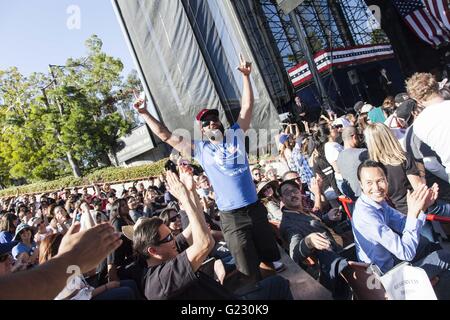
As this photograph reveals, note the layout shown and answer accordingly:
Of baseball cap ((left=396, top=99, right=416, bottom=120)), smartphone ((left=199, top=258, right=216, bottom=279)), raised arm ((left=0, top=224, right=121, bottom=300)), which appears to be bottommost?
smartphone ((left=199, top=258, right=216, bottom=279))

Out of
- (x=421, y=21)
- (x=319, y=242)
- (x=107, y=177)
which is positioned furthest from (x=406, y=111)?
(x=107, y=177)

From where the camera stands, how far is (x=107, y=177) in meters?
20.0

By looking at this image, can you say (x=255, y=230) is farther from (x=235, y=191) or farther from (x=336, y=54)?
(x=336, y=54)

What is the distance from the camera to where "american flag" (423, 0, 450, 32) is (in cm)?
673

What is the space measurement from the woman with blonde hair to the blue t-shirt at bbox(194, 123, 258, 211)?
1.20 m

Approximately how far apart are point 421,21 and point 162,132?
6.17 metres

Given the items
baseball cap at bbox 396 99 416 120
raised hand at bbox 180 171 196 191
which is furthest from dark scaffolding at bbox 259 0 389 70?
raised hand at bbox 180 171 196 191

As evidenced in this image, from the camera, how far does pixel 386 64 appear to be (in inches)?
726

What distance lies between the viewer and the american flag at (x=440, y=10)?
6.73 meters

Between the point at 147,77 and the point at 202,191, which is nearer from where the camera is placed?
the point at 202,191

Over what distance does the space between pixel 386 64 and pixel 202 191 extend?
16166mm

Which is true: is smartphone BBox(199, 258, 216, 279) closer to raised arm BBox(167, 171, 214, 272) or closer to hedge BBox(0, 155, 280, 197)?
raised arm BBox(167, 171, 214, 272)

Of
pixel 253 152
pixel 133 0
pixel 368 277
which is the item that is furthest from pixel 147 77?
pixel 368 277
